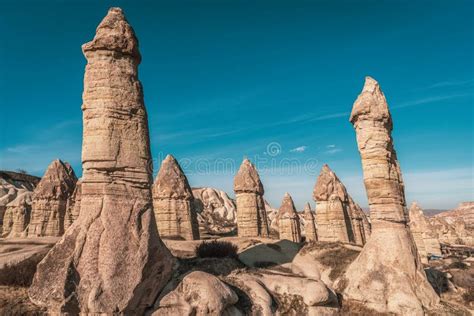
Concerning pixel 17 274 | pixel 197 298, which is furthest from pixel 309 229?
pixel 17 274

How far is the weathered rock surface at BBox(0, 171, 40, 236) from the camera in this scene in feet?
154

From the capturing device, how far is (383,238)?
9430 millimetres

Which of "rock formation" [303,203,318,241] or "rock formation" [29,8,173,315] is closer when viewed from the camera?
"rock formation" [29,8,173,315]

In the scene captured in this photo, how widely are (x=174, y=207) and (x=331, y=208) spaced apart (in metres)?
8.27

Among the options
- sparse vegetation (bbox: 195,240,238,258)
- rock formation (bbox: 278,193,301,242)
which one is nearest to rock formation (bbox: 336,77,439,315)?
sparse vegetation (bbox: 195,240,238,258)

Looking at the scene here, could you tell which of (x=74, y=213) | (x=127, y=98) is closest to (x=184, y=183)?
(x=74, y=213)

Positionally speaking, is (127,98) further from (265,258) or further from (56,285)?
(265,258)

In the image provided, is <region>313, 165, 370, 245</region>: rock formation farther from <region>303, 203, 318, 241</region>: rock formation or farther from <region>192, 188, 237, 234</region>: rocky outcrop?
<region>192, 188, 237, 234</region>: rocky outcrop

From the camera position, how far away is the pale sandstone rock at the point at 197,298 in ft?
20.3

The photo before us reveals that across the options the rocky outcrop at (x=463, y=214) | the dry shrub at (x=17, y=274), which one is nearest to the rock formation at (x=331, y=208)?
the dry shrub at (x=17, y=274)

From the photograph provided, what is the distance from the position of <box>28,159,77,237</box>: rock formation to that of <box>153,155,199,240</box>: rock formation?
6344 mm

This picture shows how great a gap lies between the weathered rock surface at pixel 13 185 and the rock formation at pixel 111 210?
4577cm

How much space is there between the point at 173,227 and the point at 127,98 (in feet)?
36.9

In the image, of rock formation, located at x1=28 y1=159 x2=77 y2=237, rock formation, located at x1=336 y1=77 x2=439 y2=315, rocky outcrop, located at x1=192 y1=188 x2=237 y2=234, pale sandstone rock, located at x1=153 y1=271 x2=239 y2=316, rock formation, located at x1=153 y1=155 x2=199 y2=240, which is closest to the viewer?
pale sandstone rock, located at x1=153 y1=271 x2=239 y2=316
